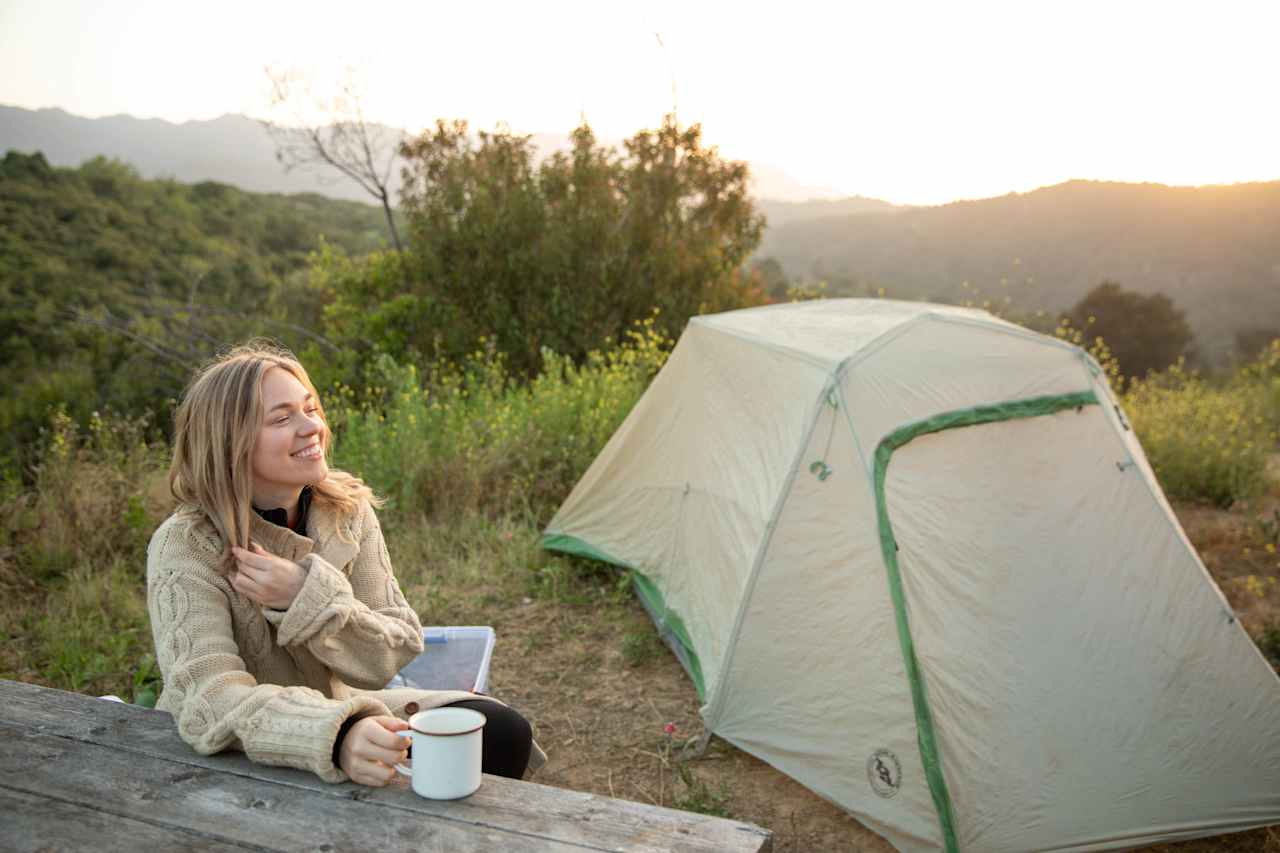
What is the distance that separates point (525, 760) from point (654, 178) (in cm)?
697

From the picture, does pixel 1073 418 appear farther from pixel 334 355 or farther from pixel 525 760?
pixel 334 355

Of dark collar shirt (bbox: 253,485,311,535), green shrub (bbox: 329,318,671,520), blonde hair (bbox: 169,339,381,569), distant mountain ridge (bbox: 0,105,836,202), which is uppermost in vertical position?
distant mountain ridge (bbox: 0,105,836,202)

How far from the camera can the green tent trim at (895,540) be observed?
2.36 meters

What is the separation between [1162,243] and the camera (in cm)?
2414

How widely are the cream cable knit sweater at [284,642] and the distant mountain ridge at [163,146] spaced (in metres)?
16.2

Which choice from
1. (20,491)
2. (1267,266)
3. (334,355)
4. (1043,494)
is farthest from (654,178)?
(1267,266)

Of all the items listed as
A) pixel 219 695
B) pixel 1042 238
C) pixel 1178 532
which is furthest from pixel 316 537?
pixel 1042 238

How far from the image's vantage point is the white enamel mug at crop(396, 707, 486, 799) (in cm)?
125

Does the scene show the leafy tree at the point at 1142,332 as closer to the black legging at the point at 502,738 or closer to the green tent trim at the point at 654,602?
the green tent trim at the point at 654,602

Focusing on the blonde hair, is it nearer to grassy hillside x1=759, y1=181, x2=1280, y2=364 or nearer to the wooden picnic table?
the wooden picnic table

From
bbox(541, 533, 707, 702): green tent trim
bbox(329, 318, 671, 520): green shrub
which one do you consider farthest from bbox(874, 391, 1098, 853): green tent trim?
bbox(329, 318, 671, 520): green shrub

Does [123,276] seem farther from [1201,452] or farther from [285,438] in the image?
[285,438]

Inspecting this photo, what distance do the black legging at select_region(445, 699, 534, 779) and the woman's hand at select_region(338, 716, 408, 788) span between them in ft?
→ 1.90

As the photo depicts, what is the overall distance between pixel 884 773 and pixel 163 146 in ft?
96.6
